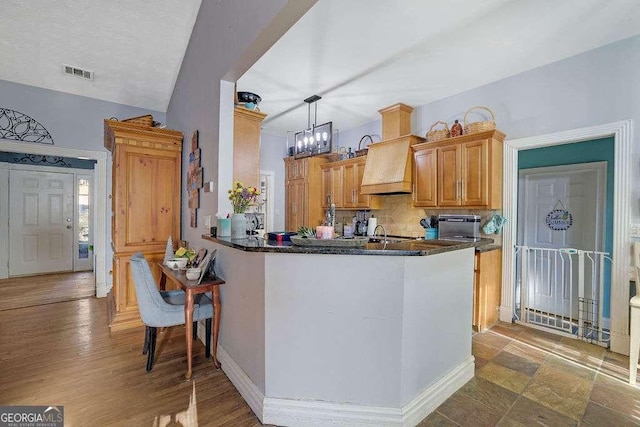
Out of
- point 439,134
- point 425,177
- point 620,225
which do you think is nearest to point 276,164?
point 425,177

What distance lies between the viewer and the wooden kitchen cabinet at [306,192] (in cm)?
557

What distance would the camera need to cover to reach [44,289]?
4621 mm

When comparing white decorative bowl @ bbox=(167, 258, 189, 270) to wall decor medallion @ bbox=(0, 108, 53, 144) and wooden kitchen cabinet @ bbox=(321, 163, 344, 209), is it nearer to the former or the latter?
wall decor medallion @ bbox=(0, 108, 53, 144)

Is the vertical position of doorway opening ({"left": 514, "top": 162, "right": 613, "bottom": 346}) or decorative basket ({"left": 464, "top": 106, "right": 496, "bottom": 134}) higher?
decorative basket ({"left": 464, "top": 106, "right": 496, "bottom": 134})

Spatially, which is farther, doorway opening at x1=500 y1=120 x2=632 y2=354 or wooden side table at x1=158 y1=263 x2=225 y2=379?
doorway opening at x1=500 y1=120 x2=632 y2=354

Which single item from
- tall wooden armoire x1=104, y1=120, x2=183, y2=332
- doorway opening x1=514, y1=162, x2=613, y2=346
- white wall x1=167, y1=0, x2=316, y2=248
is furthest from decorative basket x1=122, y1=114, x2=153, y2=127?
doorway opening x1=514, y1=162, x2=613, y2=346

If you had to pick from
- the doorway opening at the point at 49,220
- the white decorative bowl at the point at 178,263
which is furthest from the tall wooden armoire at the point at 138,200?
the doorway opening at the point at 49,220

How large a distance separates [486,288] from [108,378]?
12.1ft

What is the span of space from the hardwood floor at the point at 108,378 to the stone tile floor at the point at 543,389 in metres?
1.45

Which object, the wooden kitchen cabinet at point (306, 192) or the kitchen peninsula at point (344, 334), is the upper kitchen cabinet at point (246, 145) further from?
the wooden kitchen cabinet at point (306, 192)

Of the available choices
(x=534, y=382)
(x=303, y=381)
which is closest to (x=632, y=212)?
(x=534, y=382)

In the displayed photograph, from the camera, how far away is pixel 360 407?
5.57 feet

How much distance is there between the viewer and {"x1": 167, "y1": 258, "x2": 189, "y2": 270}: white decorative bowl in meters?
2.79

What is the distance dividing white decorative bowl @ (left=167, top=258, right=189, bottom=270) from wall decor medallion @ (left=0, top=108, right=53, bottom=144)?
2845 millimetres
